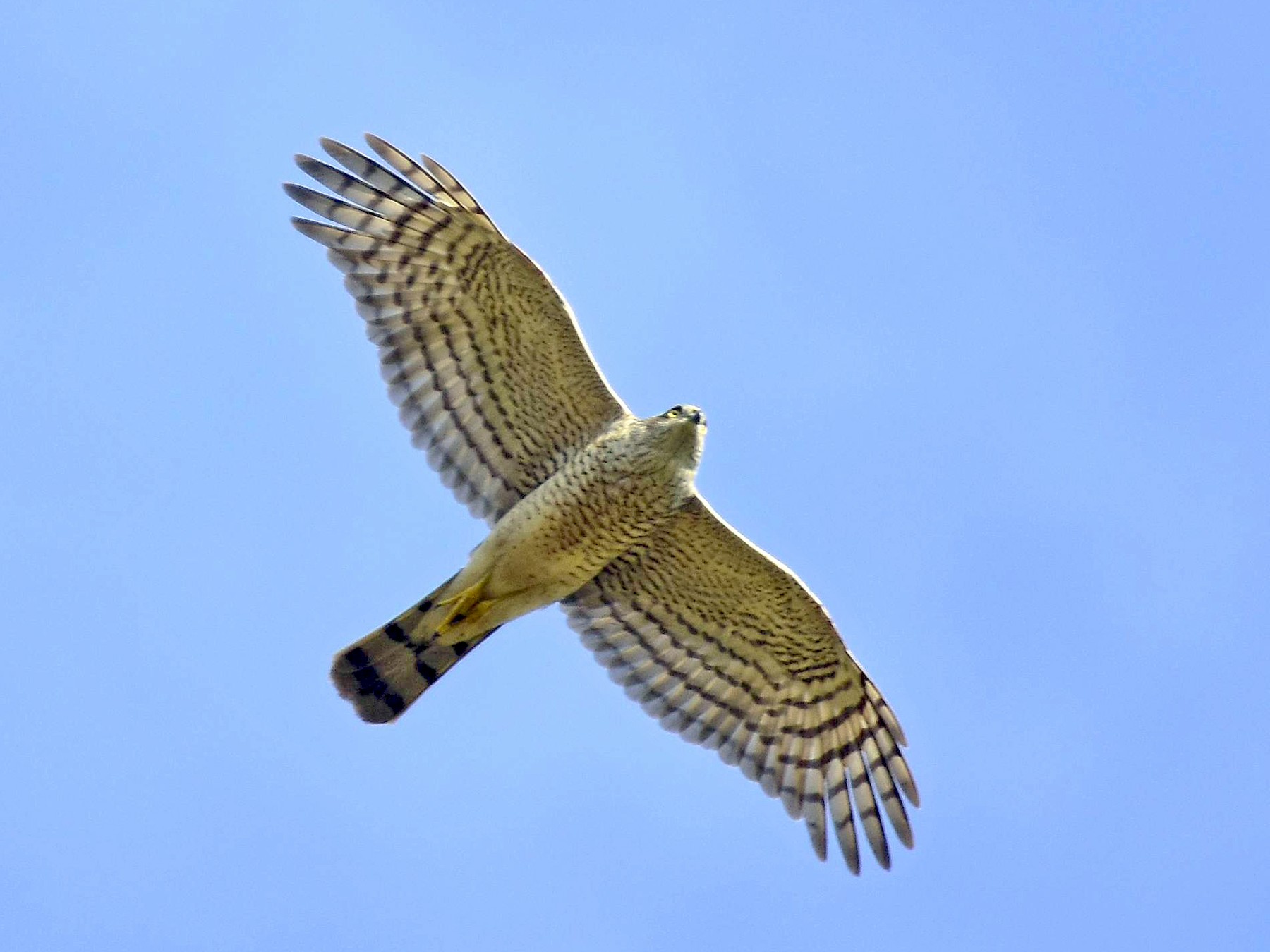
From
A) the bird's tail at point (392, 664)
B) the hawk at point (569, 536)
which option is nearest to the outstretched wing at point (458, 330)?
the hawk at point (569, 536)

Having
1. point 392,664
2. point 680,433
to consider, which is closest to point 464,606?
point 392,664

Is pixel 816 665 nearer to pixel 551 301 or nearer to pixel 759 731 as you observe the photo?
pixel 759 731

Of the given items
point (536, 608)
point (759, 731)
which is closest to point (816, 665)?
point (759, 731)

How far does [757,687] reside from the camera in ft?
46.7

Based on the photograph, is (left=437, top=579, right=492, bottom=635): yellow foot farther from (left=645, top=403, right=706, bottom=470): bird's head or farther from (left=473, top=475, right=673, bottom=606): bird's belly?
(left=645, top=403, right=706, bottom=470): bird's head

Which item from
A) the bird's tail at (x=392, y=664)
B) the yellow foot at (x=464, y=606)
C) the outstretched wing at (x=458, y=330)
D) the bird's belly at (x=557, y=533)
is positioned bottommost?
the bird's tail at (x=392, y=664)

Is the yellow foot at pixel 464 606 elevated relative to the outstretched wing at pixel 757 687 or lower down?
lower down

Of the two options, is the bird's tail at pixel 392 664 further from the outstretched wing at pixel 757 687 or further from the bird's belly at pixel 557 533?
the outstretched wing at pixel 757 687

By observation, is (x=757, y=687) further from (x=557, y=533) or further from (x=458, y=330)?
(x=458, y=330)

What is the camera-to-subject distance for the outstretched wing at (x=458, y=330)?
44.1 ft

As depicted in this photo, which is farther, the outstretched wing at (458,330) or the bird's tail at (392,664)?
the bird's tail at (392,664)

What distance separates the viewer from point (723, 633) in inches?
558

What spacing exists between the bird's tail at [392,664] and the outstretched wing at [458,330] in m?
0.86

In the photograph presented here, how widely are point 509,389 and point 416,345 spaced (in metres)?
0.68
